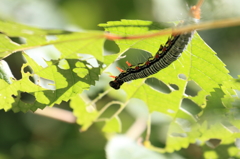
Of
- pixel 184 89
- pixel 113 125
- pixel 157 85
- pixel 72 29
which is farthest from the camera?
pixel 72 29

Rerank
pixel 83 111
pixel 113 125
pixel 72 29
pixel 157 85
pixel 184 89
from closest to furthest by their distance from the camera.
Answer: pixel 184 89 → pixel 157 85 → pixel 83 111 → pixel 113 125 → pixel 72 29

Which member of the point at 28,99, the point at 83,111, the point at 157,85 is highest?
the point at 157,85

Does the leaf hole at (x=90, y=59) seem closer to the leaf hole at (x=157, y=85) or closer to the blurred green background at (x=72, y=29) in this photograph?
the leaf hole at (x=157, y=85)

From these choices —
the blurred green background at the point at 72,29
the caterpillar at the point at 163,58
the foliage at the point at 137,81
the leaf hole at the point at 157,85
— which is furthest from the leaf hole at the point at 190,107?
the caterpillar at the point at 163,58

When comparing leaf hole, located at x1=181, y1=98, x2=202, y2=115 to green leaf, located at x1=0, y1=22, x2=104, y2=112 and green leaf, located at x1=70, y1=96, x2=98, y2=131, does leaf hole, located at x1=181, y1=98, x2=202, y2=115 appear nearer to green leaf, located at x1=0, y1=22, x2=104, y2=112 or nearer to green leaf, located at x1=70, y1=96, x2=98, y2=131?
green leaf, located at x1=70, y1=96, x2=98, y2=131

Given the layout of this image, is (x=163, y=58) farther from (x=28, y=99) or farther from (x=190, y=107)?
(x=28, y=99)

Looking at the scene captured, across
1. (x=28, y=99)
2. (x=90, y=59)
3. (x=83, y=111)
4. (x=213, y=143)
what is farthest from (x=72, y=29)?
Answer: (x=213, y=143)
